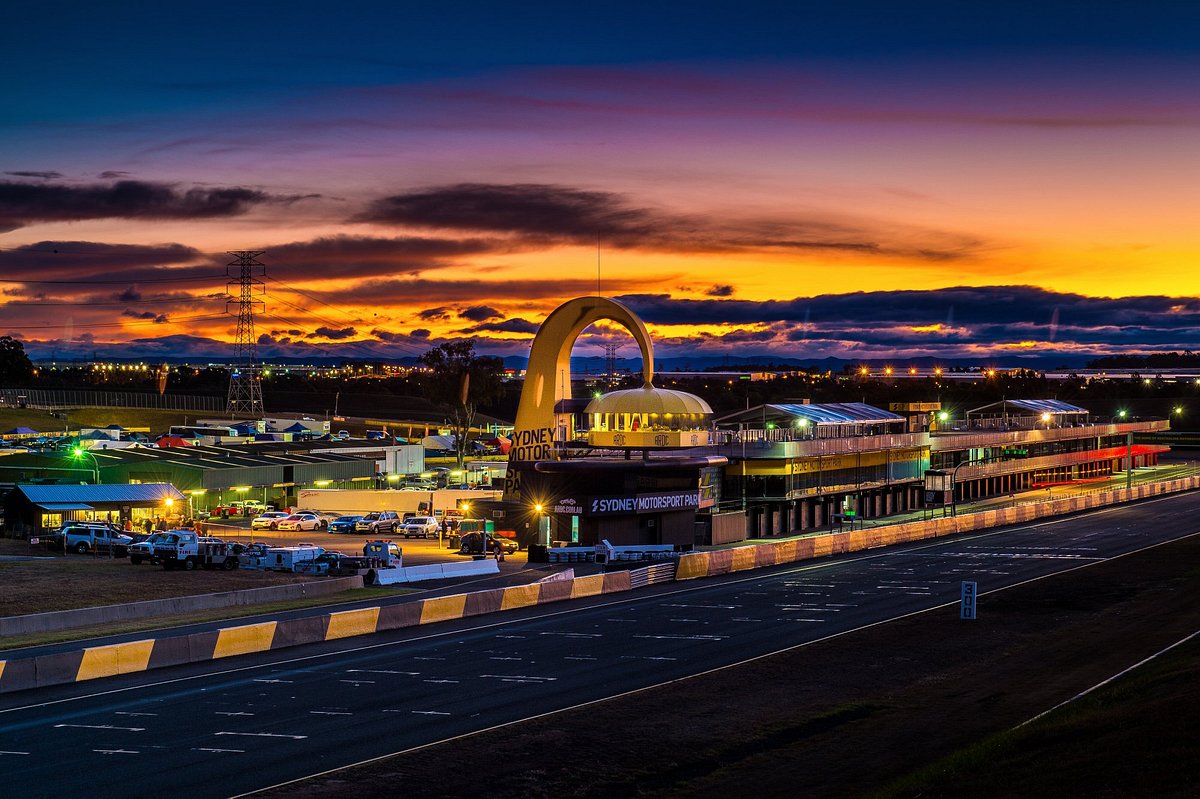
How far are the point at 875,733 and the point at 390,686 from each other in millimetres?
13789

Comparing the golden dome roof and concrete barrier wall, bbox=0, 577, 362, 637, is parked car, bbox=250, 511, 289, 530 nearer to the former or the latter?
the golden dome roof

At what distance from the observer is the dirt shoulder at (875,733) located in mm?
23406

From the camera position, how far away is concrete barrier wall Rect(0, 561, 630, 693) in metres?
35.1

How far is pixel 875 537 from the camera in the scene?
82312 mm

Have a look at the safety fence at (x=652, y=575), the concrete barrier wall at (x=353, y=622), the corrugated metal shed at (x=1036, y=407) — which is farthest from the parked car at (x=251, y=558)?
the corrugated metal shed at (x=1036, y=407)

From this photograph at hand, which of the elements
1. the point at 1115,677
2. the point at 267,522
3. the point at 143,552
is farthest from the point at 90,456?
the point at 1115,677

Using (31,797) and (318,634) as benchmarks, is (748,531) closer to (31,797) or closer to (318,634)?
(318,634)

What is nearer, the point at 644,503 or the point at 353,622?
the point at 353,622

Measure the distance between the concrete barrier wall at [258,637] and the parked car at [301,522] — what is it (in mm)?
39710

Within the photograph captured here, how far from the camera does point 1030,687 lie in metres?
35.1

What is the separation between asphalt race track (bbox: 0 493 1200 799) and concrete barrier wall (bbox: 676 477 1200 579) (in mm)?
3029

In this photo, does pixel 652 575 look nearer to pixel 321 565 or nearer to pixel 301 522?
pixel 321 565

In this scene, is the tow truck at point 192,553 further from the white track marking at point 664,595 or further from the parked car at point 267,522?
the parked car at point 267,522

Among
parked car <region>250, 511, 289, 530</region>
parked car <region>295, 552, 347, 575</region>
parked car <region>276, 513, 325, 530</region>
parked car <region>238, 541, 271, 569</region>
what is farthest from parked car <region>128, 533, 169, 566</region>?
parked car <region>276, 513, 325, 530</region>
